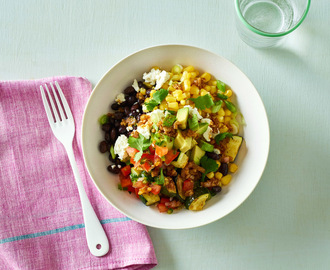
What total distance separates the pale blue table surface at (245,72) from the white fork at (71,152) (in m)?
0.31

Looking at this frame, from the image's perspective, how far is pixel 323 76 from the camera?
286 centimetres

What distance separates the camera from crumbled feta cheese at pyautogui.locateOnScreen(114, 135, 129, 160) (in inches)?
96.9

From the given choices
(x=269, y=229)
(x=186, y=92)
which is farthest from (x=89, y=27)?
(x=269, y=229)

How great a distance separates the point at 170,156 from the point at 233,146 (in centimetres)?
52

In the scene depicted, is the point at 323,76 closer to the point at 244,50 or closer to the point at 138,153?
the point at 244,50

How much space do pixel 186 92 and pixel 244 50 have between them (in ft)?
2.38

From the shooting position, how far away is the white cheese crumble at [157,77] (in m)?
2.45

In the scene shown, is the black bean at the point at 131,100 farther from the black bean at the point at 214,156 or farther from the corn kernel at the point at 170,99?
the black bean at the point at 214,156

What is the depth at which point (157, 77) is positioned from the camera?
2486 mm

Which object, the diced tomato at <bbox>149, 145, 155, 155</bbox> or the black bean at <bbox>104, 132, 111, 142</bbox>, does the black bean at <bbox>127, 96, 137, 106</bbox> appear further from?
the diced tomato at <bbox>149, 145, 155, 155</bbox>

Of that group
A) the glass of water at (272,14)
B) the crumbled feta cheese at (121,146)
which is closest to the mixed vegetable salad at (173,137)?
the crumbled feta cheese at (121,146)

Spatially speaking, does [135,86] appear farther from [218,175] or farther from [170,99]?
[218,175]

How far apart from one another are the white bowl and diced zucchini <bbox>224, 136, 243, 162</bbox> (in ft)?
0.20

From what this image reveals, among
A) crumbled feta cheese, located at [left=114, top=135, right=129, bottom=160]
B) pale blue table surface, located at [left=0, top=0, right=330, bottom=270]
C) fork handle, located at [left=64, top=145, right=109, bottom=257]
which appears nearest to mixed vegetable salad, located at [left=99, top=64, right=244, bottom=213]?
crumbled feta cheese, located at [left=114, top=135, right=129, bottom=160]
